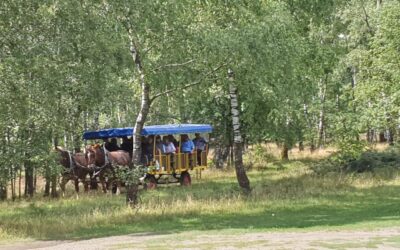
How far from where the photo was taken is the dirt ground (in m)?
12.5

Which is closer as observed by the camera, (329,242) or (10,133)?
(329,242)

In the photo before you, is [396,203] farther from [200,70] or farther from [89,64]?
[89,64]

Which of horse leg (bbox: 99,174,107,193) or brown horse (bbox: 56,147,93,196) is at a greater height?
brown horse (bbox: 56,147,93,196)

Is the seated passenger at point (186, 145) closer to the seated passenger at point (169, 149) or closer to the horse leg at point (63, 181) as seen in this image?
the seated passenger at point (169, 149)

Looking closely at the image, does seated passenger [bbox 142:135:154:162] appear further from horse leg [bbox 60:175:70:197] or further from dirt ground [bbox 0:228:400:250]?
dirt ground [bbox 0:228:400:250]

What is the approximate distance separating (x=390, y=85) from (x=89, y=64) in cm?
1701

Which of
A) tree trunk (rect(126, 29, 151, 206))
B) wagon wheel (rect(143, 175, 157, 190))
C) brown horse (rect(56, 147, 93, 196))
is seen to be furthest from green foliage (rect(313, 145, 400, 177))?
tree trunk (rect(126, 29, 151, 206))

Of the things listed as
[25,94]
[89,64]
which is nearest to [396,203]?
[89,64]

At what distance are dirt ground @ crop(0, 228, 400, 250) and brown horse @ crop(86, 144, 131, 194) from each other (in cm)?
1031

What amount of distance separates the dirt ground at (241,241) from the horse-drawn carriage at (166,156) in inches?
428

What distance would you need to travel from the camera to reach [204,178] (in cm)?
3194

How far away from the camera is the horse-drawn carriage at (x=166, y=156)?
26.4 metres

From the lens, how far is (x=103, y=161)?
25.5 m

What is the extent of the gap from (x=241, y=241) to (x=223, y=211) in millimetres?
5074
